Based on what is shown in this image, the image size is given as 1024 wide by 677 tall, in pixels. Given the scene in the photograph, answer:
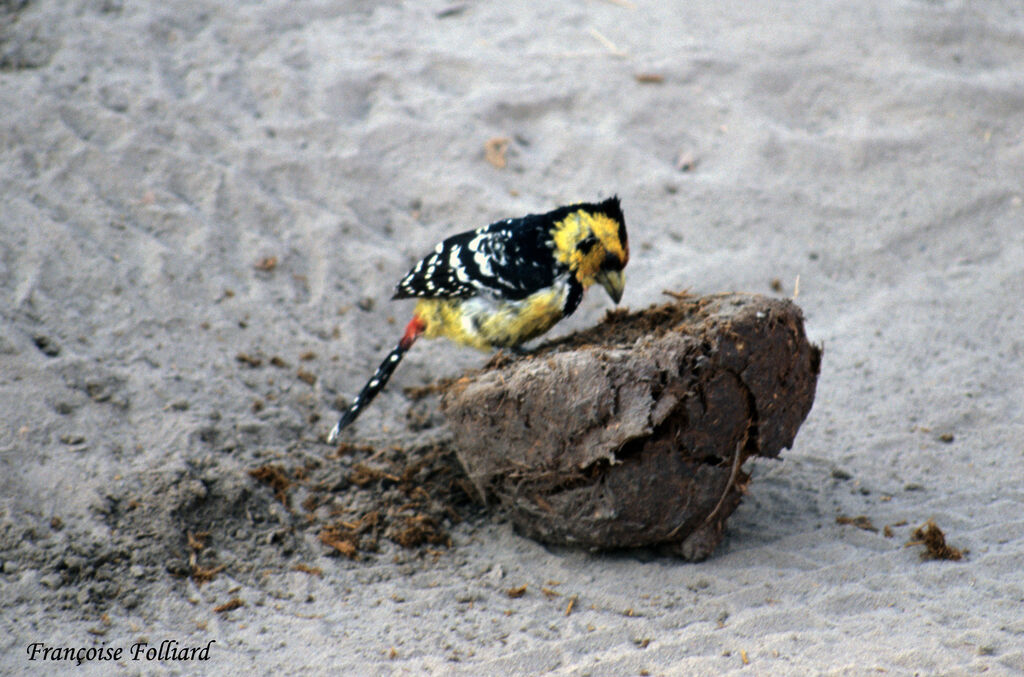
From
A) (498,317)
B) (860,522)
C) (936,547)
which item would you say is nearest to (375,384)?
(498,317)

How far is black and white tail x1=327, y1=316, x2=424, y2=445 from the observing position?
4363 mm

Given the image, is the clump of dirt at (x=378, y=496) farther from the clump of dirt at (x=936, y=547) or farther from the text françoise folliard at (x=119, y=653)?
→ the clump of dirt at (x=936, y=547)

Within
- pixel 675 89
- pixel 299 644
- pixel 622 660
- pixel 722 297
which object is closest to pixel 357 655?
pixel 299 644

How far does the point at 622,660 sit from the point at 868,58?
5796 millimetres

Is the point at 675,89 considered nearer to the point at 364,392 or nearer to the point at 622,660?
the point at 364,392

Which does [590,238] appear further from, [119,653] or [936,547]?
[119,653]

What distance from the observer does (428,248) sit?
5938 millimetres

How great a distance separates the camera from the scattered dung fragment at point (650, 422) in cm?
322

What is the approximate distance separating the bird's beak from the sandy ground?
102cm

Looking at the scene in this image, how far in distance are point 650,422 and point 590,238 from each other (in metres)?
1.42

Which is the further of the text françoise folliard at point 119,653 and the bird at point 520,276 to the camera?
the bird at point 520,276

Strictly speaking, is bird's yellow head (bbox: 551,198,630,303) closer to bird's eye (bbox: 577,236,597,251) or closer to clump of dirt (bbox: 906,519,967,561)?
bird's eye (bbox: 577,236,597,251)

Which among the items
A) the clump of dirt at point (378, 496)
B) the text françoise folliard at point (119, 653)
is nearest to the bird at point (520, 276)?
the clump of dirt at point (378, 496)

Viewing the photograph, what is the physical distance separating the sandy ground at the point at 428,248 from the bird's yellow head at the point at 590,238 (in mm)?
1124
